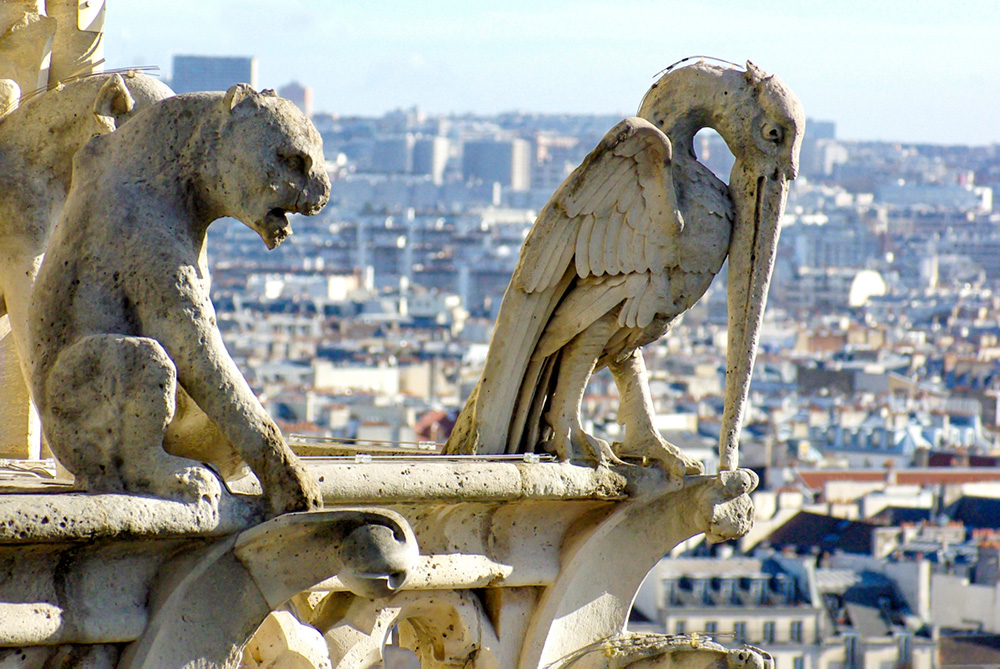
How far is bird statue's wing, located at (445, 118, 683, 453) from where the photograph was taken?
424 centimetres

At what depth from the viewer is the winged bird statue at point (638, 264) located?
4.27m

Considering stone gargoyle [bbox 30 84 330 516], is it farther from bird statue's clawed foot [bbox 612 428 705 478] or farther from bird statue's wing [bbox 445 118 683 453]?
bird statue's clawed foot [bbox 612 428 705 478]

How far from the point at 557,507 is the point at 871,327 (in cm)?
7681

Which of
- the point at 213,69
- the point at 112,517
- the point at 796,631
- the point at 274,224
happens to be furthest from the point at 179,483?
the point at 213,69

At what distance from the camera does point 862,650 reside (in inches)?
1126

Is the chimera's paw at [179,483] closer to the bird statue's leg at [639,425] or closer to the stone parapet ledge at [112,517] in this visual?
the stone parapet ledge at [112,517]

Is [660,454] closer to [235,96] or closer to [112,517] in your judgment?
[235,96]

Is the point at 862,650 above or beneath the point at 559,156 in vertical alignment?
beneath

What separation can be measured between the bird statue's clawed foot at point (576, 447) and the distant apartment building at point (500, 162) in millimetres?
147760

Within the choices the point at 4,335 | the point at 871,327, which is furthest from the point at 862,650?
the point at 871,327

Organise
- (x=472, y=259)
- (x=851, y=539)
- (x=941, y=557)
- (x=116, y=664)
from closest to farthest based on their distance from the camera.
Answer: (x=116, y=664) < (x=941, y=557) < (x=851, y=539) < (x=472, y=259)

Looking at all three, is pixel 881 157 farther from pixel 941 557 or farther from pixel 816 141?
pixel 941 557

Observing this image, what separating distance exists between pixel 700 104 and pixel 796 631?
24288 mm

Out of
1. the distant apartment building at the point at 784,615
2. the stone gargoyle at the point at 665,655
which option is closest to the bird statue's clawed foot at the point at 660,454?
the stone gargoyle at the point at 665,655
